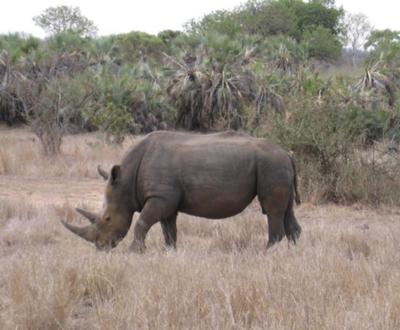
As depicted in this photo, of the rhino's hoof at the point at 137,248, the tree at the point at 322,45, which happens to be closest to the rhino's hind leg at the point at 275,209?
the rhino's hoof at the point at 137,248

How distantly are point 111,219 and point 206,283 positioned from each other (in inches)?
105

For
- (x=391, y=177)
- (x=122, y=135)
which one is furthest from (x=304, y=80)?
(x=391, y=177)

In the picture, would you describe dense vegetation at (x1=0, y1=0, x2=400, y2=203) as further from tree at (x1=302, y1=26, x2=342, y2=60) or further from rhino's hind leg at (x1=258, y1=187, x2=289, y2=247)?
rhino's hind leg at (x1=258, y1=187, x2=289, y2=247)

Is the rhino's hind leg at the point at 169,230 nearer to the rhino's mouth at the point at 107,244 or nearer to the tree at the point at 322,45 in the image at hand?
the rhino's mouth at the point at 107,244

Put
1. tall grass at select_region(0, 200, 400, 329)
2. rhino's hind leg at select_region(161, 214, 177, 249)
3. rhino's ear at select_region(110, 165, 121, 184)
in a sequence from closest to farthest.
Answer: tall grass at select_region(0, 200, 400, 329), rhino's ear at select_region(110, 165, 121, 184), rhino's hind leg at select_region(161, 214, 177, 249)

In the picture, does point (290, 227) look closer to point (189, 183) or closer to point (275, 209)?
point (275, 209)

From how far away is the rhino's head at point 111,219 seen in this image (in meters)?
7.86

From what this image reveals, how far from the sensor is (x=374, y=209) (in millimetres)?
11844

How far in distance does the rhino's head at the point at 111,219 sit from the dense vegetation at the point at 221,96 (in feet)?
16.6

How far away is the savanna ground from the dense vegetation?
3299 mm

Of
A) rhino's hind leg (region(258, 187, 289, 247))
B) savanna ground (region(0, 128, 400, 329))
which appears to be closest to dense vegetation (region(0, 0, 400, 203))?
savanna ground (region(0, 128, 400, 329))

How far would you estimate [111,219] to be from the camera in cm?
790

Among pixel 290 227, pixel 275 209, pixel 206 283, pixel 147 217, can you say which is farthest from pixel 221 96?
pixel 206 283

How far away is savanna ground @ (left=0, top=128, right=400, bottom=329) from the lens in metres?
4.71
